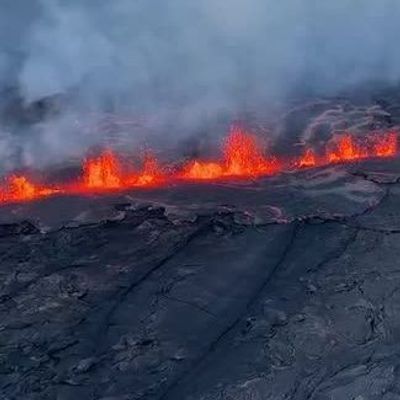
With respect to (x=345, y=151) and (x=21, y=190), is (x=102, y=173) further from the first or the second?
(x=345, y=151)

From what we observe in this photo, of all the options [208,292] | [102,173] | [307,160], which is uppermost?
[102,173]

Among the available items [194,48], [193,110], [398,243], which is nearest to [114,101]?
[193,110]

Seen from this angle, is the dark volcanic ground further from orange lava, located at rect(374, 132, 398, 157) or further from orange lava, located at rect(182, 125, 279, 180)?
orange lava, located at rect(374, 132, 398, 157)

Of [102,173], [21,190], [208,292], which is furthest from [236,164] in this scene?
[208,292]

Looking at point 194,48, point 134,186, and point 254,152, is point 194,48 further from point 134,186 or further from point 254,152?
point 134,186

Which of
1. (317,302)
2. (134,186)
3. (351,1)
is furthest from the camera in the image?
(351,1)

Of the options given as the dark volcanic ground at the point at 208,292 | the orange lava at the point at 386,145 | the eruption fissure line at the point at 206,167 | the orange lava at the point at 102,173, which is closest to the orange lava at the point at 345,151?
the eruption fissure line at the point at 206,167
